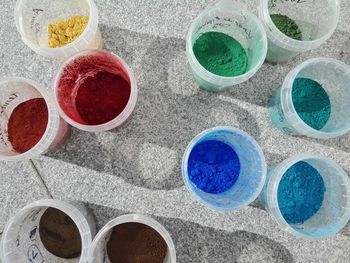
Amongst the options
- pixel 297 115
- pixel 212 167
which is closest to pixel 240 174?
pixel 212 167

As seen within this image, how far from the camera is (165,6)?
3.36ft

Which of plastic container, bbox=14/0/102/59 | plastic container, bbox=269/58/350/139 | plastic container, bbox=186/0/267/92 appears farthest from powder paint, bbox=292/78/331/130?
plastic container, bbox=14/0/102/59

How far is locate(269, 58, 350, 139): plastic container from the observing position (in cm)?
85

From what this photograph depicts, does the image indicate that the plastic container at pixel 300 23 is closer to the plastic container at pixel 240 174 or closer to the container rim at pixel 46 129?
the plastic container at pixel 240 174

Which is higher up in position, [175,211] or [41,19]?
[41,19]

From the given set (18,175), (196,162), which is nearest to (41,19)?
(18,175)

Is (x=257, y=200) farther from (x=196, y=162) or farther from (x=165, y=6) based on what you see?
(x=165, y=6)

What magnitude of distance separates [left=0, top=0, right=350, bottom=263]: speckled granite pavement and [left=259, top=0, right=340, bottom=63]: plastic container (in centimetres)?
6

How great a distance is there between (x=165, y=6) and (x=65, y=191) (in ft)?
1.74

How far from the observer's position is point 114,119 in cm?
80

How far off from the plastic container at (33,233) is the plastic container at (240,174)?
0.24 m

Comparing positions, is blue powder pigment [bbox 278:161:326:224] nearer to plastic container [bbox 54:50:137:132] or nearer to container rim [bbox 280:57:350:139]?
container rim [bbox 280:57:350:139]

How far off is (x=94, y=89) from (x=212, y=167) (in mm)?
315

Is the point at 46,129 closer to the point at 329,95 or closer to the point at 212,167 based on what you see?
the point at 212,167
